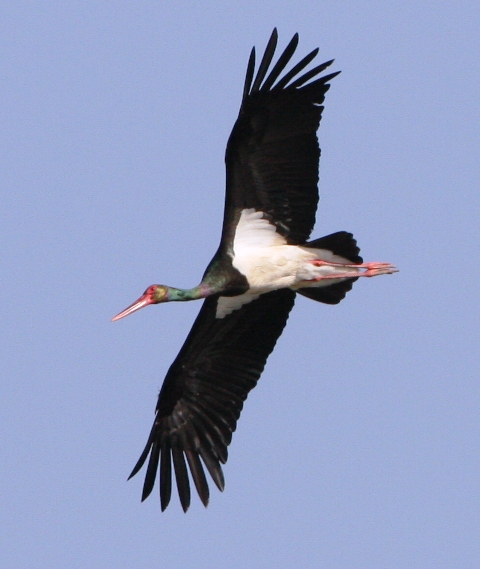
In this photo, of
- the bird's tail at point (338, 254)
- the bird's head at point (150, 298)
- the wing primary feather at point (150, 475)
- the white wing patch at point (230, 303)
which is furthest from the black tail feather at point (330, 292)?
the wing primary feather at point (150, 475)

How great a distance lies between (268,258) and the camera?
41.6 feet

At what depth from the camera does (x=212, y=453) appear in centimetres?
1327

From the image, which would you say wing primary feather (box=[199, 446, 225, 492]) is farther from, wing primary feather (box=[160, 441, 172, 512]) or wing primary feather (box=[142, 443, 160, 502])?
wing primary feather (box=[142, 443, 160, 502])

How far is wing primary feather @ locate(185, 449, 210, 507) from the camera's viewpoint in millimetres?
13070

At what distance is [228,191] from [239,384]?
1904 mm

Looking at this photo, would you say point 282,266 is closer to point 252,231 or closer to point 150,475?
point 252,231

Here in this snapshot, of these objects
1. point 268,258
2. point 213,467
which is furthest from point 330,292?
→ point 213,467

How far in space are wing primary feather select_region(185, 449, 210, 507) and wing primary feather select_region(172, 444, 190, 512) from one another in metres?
0.06

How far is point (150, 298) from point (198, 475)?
5.41ft

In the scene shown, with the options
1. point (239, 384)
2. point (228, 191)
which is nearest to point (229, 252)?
point (228, 191)

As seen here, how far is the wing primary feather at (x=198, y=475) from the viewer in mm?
13070

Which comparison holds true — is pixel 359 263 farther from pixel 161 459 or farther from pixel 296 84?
pixel 161 459

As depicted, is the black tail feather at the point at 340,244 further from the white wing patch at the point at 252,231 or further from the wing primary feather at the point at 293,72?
the wing primary feather at the point at 293,72

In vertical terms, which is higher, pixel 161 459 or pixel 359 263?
pixel 359 263
